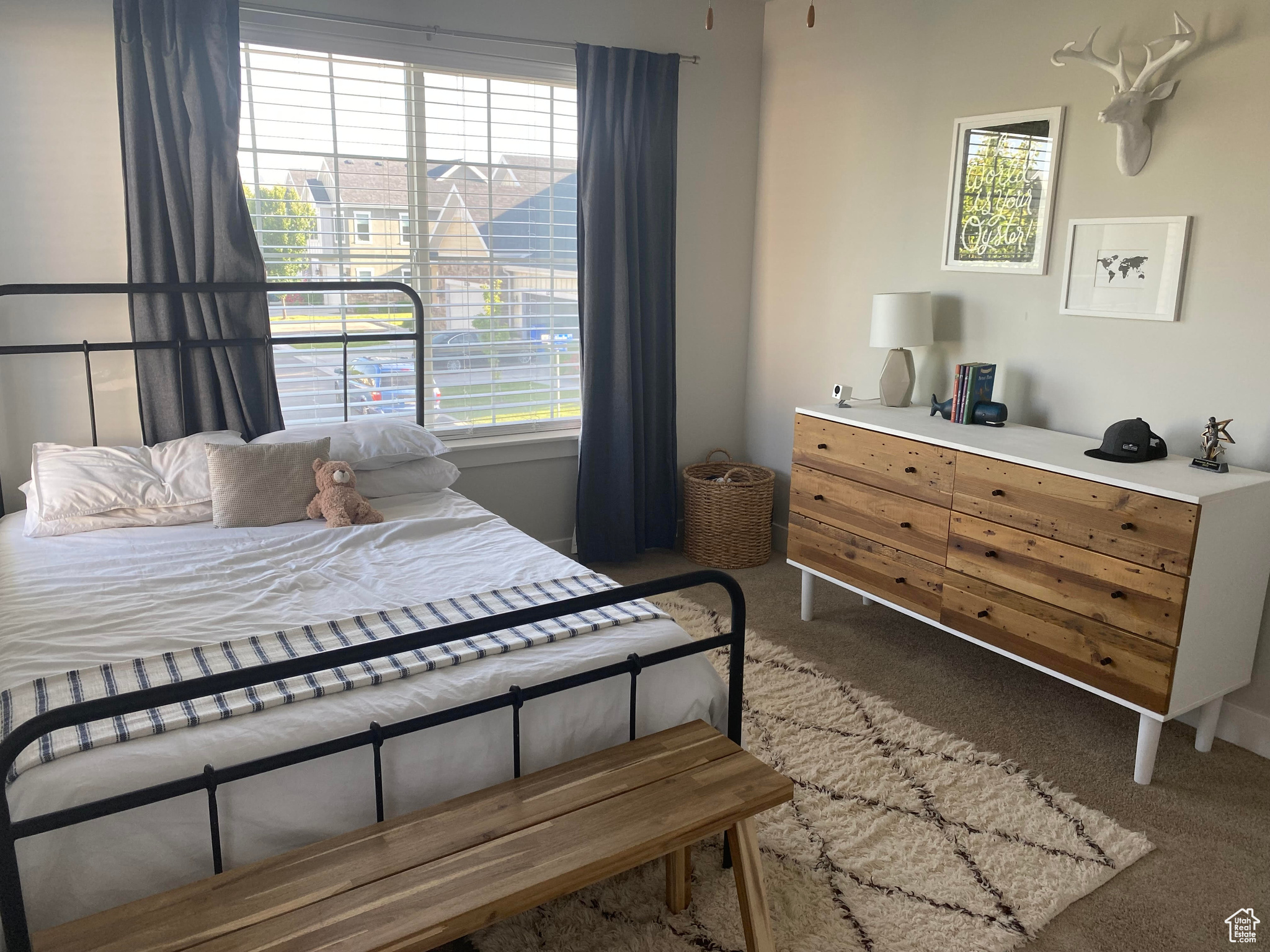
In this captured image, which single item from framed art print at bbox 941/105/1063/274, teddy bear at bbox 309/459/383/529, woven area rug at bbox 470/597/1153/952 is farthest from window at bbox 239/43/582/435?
woven area rug at bbox 470/597/1153/952

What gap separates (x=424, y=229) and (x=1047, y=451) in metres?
2.48

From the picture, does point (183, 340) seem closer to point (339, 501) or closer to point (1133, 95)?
point (339, 501)

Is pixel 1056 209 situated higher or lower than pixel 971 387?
higher

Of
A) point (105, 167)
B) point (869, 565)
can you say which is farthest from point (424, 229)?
point (869, 565)

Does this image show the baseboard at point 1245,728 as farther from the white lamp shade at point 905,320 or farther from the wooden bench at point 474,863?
the wooden bench at point 474,863

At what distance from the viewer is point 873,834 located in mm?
2350

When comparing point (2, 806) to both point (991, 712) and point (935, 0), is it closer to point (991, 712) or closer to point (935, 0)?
point (991, 712)

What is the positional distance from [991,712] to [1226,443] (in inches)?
42.4

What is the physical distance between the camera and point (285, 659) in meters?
1.95

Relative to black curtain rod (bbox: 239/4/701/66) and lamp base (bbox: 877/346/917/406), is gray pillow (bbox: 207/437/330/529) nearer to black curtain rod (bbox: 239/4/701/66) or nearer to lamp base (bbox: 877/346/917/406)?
black curtain rod (bbox: 239/4/701/66)

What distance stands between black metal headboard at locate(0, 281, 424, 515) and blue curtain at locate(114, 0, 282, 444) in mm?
26

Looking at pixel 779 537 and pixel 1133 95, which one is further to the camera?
pixel 779 537

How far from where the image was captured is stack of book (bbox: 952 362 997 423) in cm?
319

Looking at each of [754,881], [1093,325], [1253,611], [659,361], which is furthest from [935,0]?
[754,881]
